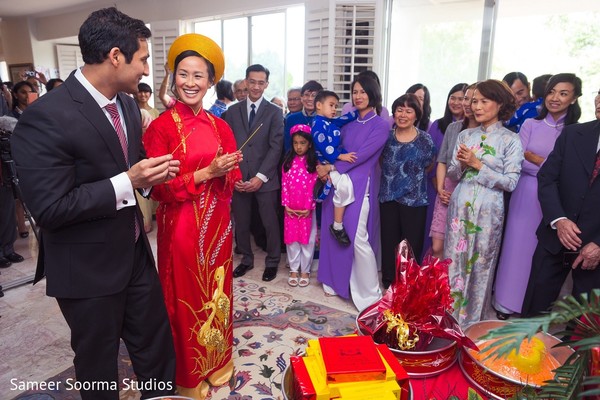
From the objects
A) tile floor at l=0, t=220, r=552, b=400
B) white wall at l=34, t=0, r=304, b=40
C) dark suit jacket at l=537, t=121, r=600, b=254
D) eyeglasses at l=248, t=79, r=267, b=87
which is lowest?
tile floor at l=0, t=220, r=552, b=400

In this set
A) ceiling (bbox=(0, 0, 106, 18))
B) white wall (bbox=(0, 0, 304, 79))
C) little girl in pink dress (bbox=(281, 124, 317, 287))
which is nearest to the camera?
little girl in pink dress (bbox=(281, 124, 317, 287))

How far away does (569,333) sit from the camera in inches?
22.6

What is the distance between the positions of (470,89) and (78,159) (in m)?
2.28

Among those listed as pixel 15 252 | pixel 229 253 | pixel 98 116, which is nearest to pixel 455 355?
pixel 229 253

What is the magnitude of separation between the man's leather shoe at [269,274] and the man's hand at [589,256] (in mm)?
1990

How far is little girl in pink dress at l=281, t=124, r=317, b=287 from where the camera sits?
9.49 feet

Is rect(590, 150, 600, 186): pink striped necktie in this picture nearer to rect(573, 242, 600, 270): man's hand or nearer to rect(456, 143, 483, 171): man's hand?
rect(573, 242, 600, 270): man's hand

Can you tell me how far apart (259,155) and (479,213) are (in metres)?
1.63

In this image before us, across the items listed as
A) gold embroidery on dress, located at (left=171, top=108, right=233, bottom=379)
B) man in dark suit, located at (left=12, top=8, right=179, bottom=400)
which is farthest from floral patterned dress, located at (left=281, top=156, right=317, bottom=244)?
man in dark suit, located at (left=12, top=8, right=179, bottom=400)

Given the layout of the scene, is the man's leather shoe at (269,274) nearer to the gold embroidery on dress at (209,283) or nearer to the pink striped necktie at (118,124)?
the gold embroidery on dress at (209,283)

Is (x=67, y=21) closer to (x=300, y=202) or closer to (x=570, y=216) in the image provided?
(x=300, y=202)

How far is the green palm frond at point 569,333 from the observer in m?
0.47

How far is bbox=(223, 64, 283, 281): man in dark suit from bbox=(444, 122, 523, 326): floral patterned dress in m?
1.33

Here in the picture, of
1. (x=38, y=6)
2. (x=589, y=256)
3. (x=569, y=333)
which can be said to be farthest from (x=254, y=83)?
(x=38, y=6)
